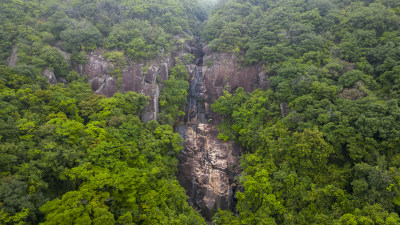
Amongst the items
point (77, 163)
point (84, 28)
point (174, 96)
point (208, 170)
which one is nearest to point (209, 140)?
point (208, 170)

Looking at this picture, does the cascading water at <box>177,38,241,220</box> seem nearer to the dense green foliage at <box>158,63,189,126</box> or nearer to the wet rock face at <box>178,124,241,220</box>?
the wet rock face at <box>178,124,241,220</box>

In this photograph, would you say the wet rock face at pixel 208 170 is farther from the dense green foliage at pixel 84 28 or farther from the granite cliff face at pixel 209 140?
the dense green foliage at pixel 84 28

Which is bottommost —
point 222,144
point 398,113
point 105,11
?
point 222,144

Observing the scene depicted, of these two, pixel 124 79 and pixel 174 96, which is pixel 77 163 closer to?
pixel 124 79

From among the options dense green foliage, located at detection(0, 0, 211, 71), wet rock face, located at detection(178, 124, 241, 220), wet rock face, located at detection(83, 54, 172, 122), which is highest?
dense green foliage, located at detection(0, 0, 211, 71)

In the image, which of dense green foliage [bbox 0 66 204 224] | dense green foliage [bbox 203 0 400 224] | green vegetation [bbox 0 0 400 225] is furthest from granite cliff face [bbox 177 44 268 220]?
dense green foliage [bbox 0 66 204 224]

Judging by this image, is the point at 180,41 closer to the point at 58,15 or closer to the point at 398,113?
the point at 58,15

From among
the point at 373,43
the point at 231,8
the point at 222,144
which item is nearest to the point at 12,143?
the point at 222,144
